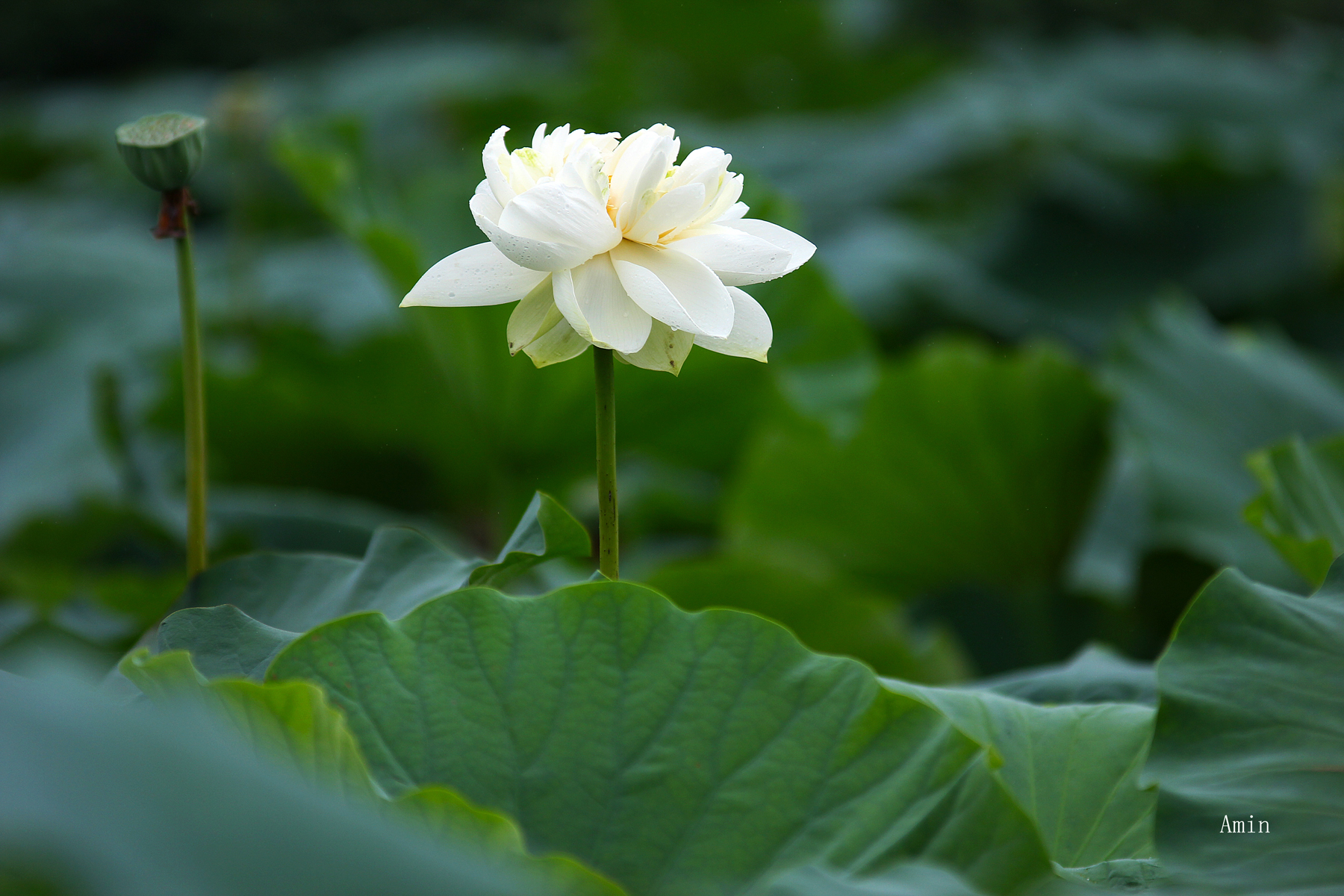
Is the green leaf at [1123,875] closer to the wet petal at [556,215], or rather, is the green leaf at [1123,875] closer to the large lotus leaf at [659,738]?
the large lotus leaf at [659,738]

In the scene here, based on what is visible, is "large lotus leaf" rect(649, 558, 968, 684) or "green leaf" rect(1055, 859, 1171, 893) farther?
"large lotus leaf" rect(649, 558, 968, 684)

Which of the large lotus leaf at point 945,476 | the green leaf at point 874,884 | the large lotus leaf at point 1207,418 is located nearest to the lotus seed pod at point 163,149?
the green leaf at point 874,884

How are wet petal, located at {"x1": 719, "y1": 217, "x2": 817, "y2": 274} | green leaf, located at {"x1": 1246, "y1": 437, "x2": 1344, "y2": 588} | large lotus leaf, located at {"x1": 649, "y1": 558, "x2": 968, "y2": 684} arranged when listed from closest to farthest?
wet petal, located at {"x1": 719, "y1": 217, "x2": 817, "y2": 274}, green leaf, located at {"x1": 1246, "y1": 437, "x2": 1344, "y2": 588}, large lotus leaf, located at {"x1": 649, "y1": 558, "x2": 968, "y2": 684}

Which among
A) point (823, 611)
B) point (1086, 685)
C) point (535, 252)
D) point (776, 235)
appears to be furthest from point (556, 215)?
point (823, 611)

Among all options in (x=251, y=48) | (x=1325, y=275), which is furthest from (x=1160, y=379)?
(x=251, y=48)

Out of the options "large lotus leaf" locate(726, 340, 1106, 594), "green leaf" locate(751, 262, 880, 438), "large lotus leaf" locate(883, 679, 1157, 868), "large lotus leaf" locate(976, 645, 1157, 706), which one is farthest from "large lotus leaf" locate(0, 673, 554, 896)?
"green leaf" locate(751, 262, 880, 438)

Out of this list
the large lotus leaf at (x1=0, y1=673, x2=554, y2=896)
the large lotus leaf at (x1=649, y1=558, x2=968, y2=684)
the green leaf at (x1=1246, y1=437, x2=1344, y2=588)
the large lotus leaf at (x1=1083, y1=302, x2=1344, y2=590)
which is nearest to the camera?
the large lotus leaf at (x1=0, y1=673, x2=554, y2=896)

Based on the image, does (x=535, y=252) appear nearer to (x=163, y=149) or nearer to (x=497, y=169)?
(x=497, y=169)

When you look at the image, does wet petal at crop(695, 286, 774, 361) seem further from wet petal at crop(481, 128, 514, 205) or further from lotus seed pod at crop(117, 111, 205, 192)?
lotus seed pod at crop(117, 111, 205, 192)
